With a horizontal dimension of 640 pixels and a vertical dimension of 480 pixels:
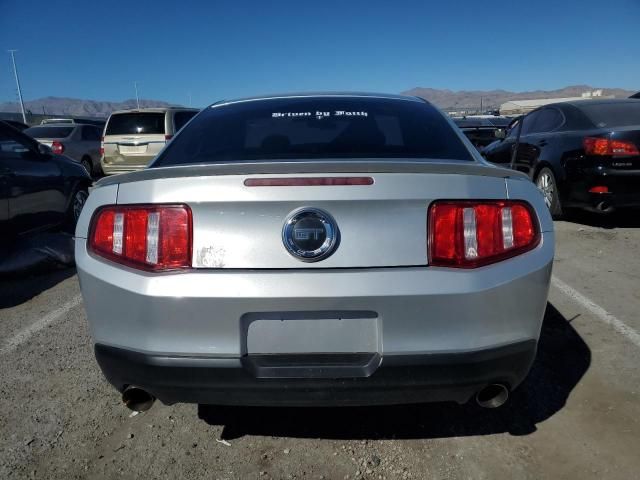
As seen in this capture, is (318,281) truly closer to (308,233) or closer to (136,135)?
(308,233)

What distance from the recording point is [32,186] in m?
5.30

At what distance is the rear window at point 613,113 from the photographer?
5812 mm

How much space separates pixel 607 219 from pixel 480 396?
5.60 metres

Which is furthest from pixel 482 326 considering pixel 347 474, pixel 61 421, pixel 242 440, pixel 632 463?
pixel 61 421

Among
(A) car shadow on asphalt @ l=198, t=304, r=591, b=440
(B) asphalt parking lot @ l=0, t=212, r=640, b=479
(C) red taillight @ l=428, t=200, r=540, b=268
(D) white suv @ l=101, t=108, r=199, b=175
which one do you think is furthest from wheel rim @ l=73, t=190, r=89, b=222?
(C) red taillight @ l=428, t=200, r=540, b=268

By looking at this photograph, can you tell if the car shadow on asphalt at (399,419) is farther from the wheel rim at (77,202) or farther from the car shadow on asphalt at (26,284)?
the wheel rim at (77,202)

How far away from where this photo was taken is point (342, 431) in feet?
7.45

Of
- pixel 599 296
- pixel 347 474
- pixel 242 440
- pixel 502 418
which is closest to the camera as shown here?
pixel 347 474

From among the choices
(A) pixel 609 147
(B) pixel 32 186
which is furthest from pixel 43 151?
(A) pixel 609 147

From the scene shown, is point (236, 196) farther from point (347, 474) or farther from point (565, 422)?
point (565, 422)

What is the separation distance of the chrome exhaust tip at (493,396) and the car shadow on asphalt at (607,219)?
16.6 ft

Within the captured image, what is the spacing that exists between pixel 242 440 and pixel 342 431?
452 mm

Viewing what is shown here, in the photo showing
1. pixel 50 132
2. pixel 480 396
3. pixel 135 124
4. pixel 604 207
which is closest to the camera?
pixel 480 396

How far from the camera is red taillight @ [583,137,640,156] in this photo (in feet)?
17.7
